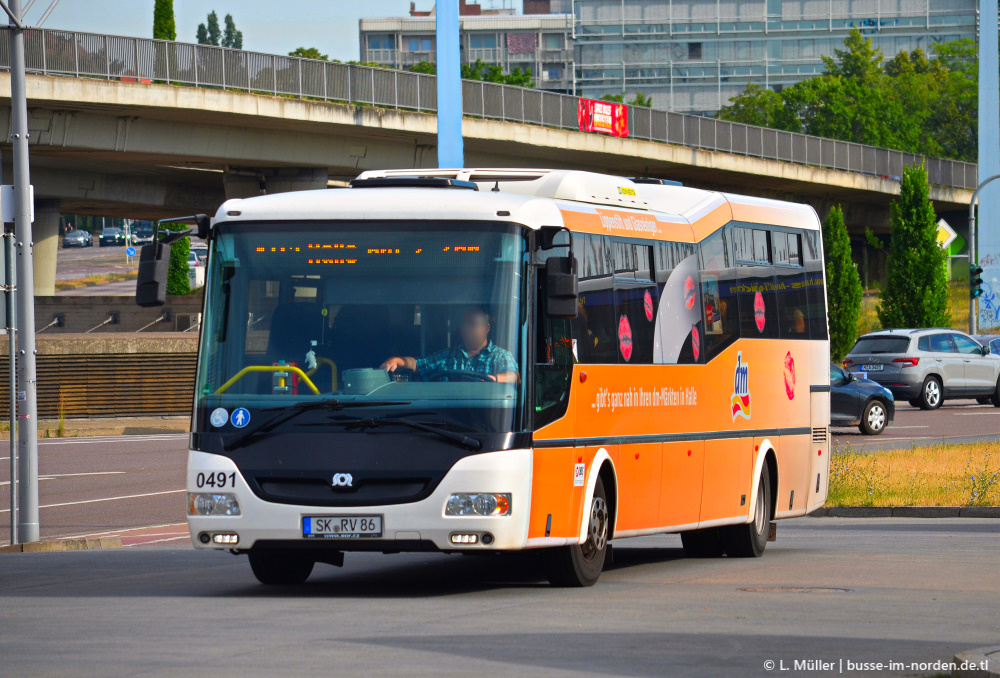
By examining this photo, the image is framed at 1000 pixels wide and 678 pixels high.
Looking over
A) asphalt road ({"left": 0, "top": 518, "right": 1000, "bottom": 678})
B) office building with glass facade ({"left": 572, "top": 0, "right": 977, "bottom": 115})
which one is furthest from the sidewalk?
office building with glass facade ({"left": 572, "top": 0, "right": 977, "bottom": 115})

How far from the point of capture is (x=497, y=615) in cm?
962

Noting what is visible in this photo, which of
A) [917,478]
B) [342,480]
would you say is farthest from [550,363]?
[917,478]

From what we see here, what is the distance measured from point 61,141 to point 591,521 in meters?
32.8

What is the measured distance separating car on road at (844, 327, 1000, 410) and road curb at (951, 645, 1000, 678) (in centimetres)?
2977

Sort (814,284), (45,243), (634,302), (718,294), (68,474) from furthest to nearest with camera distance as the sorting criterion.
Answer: (45,243) → (68,474) → (814,284) → (718,294) → (634,302)

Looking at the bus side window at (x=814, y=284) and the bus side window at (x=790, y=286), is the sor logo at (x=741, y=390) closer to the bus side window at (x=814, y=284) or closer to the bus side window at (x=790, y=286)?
the bus side window at (x=790, y=286)

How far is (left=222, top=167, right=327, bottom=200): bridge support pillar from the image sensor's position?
47.4m

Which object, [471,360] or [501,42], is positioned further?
[501,42]

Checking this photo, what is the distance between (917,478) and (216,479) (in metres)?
12.5

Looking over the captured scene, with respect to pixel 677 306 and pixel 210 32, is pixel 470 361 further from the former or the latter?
pixel 210 32

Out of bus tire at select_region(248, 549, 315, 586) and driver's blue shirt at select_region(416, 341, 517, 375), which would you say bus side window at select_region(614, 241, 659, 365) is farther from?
bus tire at select_region(248, 549, 315, 586)

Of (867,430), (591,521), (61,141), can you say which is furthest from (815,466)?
(61,141)

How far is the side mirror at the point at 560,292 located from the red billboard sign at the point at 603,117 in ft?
135

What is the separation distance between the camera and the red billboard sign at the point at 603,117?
169ft
